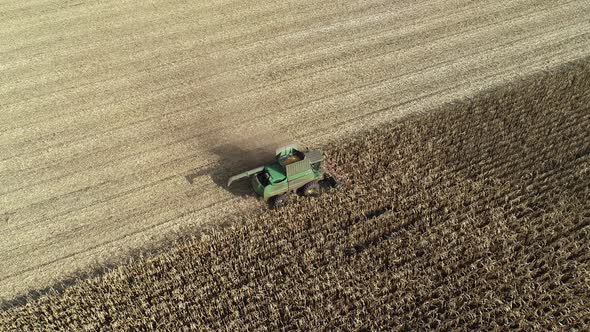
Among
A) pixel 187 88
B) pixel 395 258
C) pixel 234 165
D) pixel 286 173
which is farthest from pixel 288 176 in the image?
pixel 187 88

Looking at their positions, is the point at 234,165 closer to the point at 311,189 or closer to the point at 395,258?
the point at 311,189

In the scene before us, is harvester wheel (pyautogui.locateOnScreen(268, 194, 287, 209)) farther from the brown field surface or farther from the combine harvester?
the brown field surface

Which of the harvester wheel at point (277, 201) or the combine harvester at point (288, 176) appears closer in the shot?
the combine harvester at point (288, 176)

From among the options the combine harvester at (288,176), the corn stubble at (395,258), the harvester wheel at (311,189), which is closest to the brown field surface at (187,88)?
the combine harvester at (288,176)

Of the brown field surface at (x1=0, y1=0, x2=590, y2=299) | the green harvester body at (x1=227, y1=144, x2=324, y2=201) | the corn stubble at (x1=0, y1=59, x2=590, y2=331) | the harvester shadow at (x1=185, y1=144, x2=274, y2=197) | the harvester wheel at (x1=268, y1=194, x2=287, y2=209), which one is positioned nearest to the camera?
the corn stubble at (x1=0, y1=59, x2=590, y2=331)

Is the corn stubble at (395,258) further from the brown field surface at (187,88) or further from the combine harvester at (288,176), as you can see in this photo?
the brown field surface at (187,88)

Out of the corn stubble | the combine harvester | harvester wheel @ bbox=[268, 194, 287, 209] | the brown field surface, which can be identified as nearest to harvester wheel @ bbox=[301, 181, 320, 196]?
the combine harvester

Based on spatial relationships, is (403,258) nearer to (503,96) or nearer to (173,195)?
(173,195)
